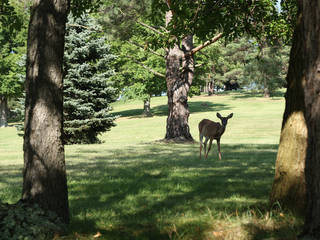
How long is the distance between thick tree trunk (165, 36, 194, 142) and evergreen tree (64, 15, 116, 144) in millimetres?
5604

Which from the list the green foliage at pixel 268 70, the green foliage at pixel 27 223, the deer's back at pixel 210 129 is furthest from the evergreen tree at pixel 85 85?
the green foliage at pixel 268 70

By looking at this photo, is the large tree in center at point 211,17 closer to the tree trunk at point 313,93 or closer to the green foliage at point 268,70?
the tree trunk at point 313,93

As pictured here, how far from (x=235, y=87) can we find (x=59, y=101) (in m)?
115

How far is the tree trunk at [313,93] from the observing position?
4.07m

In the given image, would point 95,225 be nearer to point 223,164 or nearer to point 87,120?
point 223,164

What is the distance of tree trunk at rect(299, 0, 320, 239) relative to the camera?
407cm

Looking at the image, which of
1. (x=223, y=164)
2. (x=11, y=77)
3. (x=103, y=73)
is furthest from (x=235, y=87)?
(x=223, y=164)

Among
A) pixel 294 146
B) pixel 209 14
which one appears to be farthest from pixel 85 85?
pixel 294 146

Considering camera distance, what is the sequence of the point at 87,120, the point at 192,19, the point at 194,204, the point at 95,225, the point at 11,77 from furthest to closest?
the point at 11,77
the point at 87,120
the point at 192,19
the point at 194,204
the point at 95,225

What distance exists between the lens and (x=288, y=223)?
211 inches

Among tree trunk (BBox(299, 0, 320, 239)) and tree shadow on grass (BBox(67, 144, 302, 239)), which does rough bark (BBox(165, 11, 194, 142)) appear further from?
tree trunk (BBox(299, 0, 320, 239))

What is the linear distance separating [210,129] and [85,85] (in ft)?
44.5

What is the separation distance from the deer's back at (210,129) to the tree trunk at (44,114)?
9.21m

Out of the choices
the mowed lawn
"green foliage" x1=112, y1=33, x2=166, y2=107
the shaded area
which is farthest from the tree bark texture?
"green foliage" x1=112, y1=33, x2=166, y2=107
